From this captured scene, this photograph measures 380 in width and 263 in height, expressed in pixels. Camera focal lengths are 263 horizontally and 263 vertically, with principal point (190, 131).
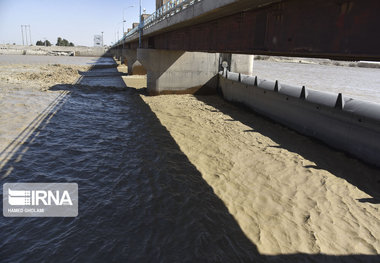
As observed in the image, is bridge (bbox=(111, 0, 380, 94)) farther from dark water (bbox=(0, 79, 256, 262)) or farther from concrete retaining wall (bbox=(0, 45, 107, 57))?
concrete retaining wall (bbox=(0, 45, 107, 57))

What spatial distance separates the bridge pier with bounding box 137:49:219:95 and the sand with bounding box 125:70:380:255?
29.3ft

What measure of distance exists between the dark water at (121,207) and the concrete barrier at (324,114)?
6801mm

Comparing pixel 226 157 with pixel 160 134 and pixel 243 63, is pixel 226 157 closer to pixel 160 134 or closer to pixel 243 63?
pixel 160 134

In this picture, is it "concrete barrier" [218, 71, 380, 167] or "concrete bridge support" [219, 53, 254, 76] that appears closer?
"concrete barrier" [218, 71, 380, 167]

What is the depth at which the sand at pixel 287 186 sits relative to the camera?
6371 mm

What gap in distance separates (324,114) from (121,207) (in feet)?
34.1

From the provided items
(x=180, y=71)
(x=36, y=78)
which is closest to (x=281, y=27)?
(x=180, y=71)

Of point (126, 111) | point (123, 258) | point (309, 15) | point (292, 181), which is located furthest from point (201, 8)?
point (126, 111)

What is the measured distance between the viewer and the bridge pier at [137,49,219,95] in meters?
23.2

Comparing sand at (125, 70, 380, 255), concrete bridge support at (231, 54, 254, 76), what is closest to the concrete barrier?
sand at (125, 70, 380, 255)

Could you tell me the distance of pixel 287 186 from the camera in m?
8.81

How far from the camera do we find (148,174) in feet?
30.8

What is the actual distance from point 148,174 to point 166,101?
13016mm

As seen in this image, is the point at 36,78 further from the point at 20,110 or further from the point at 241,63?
the point at 241,63
